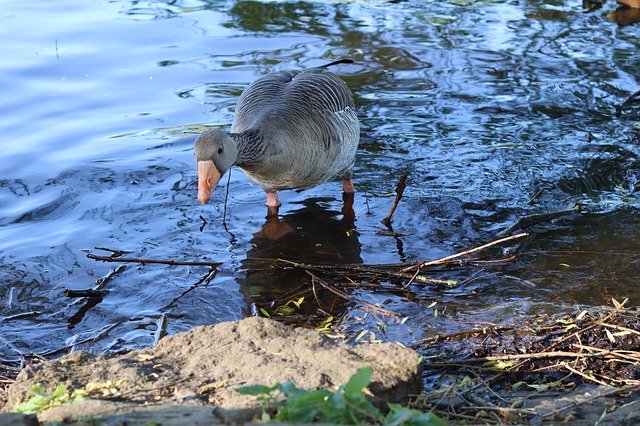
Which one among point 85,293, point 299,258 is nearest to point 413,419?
point 85,293

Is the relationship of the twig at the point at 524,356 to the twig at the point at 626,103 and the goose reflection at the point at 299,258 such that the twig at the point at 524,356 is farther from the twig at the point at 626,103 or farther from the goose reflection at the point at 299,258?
the twig at the point at 626,103

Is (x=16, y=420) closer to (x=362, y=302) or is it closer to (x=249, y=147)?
(x=362, y=302)

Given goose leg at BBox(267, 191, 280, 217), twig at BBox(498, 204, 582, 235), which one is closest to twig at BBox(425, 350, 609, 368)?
twig at BBox(498, 204, 582, 235)

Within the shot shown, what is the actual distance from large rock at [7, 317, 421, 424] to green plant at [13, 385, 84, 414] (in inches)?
4.3

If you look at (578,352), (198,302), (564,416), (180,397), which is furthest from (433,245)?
(180,397)

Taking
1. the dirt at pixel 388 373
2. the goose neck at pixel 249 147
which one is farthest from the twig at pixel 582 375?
the goose neck at pixel 249 147

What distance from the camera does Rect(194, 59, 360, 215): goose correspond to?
22.9ft

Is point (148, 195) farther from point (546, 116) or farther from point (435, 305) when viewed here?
point (546, 116)

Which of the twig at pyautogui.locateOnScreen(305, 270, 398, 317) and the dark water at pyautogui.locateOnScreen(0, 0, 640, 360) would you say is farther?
the dark water at pyautogui.locateOnScreen(0, 0, 640, 360)

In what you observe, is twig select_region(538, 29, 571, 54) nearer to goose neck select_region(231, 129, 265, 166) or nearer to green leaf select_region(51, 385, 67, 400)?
goose neck select_region(231, 129, 265, 166)

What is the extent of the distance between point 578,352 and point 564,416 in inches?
30.2

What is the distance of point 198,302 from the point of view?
6.83m

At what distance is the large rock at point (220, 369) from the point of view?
4172 mm

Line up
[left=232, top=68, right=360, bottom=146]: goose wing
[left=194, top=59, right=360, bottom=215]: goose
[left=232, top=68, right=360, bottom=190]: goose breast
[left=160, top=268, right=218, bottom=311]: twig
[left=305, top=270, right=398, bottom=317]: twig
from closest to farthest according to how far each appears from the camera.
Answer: [left=305, top=270, right=398, bottom=317]: twig
[left=160, top=268, right=218, bottom=311]: twig
[left=194, top=59, right=360, bottom=215]: goose
[left=232, top=68, right=360, bottom=190]: goose breast
[left=232, top=68, right=360, bottom=146]: goose wing
